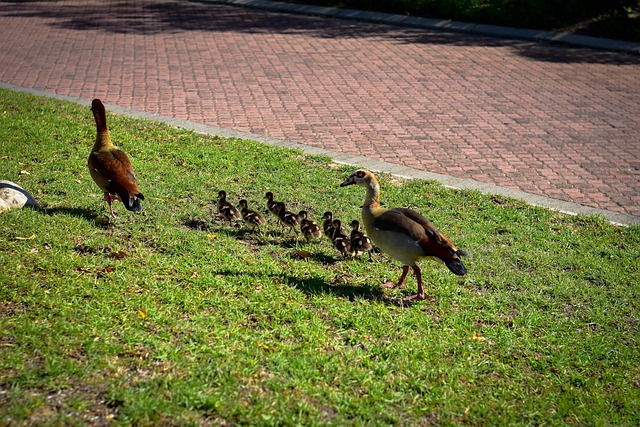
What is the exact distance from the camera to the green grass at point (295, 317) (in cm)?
474

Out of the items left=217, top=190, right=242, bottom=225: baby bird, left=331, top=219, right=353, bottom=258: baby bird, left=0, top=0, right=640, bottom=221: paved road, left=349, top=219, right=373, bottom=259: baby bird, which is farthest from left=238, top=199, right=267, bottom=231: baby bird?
left=0, top=0, right=640, bottom=221: paved road

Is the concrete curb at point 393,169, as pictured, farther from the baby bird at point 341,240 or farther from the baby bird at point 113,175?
the baby bird at point 113,175

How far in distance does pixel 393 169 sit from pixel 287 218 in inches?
107

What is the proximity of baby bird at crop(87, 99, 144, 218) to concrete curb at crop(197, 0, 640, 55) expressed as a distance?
540 inches

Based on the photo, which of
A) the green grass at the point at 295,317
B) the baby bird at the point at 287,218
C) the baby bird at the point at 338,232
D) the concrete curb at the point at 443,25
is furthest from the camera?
the concrete curb at the point at 443,25

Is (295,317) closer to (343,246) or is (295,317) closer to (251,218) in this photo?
(343,246)

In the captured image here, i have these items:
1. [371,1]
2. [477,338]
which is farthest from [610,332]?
[371,1]

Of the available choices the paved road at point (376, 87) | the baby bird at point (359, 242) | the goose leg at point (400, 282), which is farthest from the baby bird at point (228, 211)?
the paved road at point (376, 87)

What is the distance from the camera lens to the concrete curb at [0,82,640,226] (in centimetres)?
864

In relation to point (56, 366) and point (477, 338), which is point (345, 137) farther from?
point (56, 366)

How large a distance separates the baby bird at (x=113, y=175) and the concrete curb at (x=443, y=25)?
1371cm

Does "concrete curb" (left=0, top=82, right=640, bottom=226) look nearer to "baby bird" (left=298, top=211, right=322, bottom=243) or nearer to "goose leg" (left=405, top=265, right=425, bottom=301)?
"baby bird" (left=298, top=211, right=322, bottom=243)

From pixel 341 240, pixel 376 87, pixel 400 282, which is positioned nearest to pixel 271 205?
pixel 341 240

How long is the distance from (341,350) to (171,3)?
20132 mm
